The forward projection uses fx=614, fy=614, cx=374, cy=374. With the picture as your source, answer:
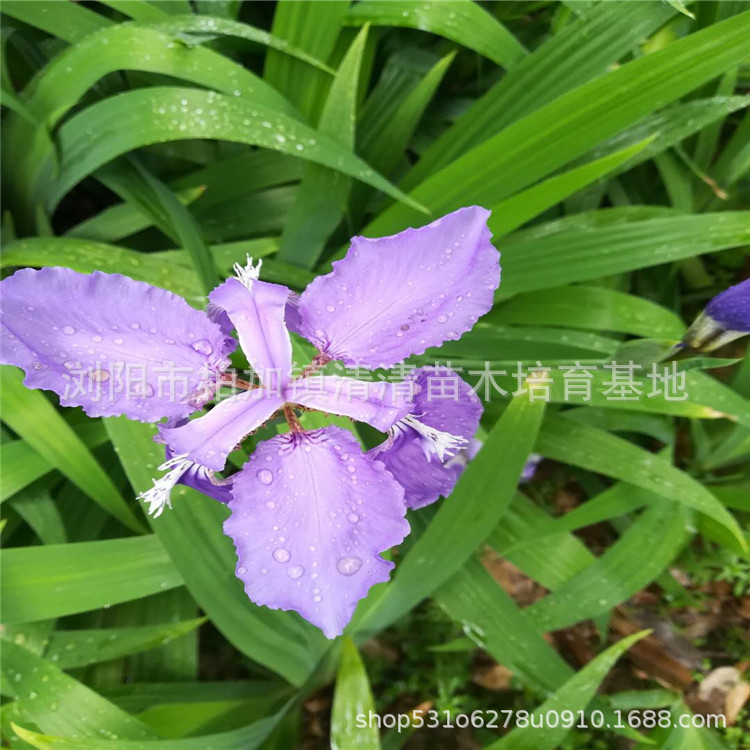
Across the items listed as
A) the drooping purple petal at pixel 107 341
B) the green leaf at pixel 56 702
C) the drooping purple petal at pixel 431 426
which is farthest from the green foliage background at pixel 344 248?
the drooping purple petal at pixel 107 341

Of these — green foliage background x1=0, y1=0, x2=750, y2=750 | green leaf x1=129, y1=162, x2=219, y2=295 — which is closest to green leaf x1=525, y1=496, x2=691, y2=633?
green foliage background x1=0, y1=0, x2=750, y2=750

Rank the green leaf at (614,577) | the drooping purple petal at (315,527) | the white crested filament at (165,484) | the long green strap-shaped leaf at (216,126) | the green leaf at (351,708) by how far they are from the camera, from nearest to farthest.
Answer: the drooping purple petal at (315,527), the white crested filament at (165,484), the green leaf at (351,708), the long green strap-shaped leaf at (216,126), the green leaf at (614,577)

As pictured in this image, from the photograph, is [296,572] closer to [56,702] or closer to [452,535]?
[452,535]

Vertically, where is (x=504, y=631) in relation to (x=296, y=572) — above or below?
below

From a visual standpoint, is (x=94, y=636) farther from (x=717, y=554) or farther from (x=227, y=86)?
(x=717, y=554)

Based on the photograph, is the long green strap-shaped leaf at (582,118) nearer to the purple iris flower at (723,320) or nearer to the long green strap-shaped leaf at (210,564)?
the purple iris flower at (723,320)

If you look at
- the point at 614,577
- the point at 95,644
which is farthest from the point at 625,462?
the point at 95,644

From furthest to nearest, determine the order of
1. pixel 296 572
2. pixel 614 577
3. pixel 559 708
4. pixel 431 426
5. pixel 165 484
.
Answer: pixel 614 577, pixel 559 708, pixel 431 426, pixel 165 484, pixel 296 572
